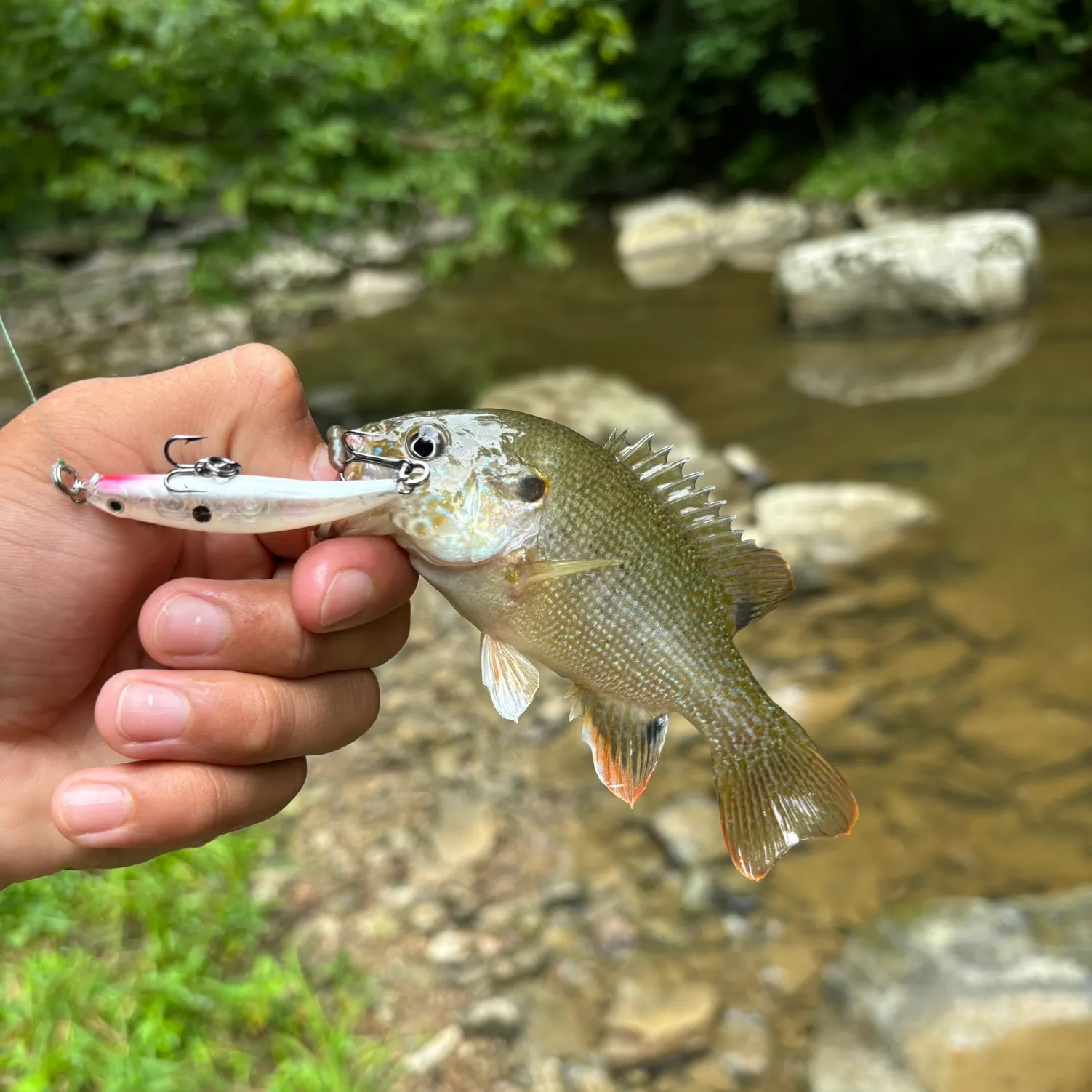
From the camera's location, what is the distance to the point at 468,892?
370cm

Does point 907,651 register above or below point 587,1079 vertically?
below

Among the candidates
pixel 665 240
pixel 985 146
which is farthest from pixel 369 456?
pixel 665 240

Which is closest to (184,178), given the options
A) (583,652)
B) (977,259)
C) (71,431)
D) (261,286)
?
(71,431)

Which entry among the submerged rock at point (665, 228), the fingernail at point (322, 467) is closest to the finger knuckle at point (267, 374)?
the fingernail at point (322, 467)

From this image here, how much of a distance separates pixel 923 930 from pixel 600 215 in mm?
19694

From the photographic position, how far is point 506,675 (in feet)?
4.61

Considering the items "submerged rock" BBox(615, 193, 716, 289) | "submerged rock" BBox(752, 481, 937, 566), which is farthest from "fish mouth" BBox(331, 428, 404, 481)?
"submerged rock" BBox(615, 193, 716, 289)

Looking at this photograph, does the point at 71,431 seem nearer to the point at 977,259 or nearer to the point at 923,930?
the point at 923,930

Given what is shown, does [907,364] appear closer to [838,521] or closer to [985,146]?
[838,521]

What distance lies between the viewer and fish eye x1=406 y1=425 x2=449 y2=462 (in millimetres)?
1317

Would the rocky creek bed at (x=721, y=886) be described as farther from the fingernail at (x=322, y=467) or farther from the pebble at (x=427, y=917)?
the fingernail at (x=322, y=467)

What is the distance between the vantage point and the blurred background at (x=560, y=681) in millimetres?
2975

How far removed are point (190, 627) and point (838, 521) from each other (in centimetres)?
527

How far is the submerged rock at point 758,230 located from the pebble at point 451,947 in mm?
13188
